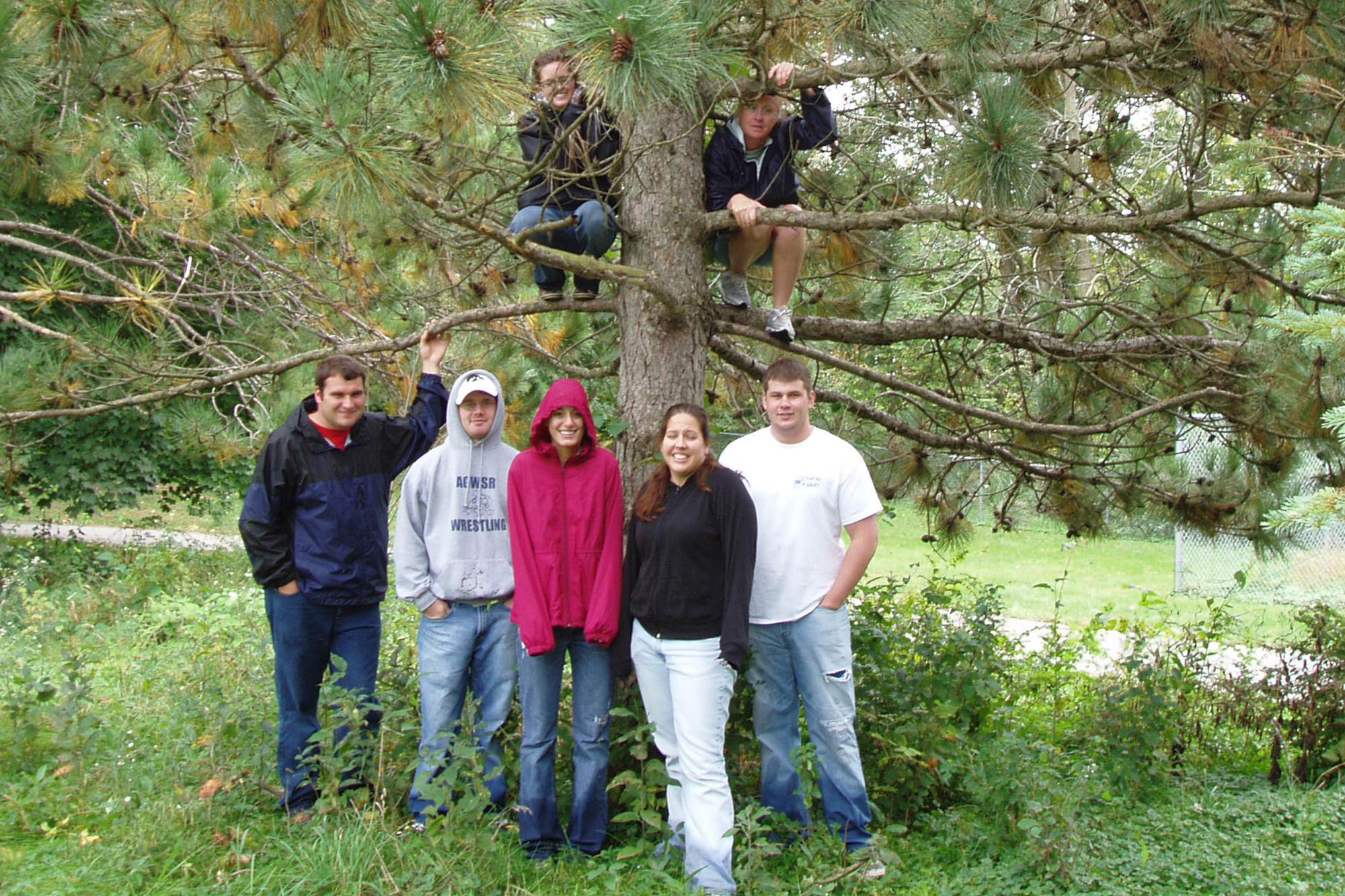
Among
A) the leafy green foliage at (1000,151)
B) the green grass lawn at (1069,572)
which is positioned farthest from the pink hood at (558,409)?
the green grass lawn at (1069,572)

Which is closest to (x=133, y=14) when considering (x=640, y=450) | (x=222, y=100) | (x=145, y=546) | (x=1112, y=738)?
(x=222, y=100)

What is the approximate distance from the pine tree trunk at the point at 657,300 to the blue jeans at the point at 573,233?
0.46ft

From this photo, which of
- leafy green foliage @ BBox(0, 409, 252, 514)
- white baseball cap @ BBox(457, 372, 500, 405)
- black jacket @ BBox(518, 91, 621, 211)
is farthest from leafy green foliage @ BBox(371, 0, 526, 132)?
leafy green foliage @ BBox(0, 409, 252, 514)

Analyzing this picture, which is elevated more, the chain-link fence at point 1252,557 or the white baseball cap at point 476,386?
the white baseball cap at point 476,386

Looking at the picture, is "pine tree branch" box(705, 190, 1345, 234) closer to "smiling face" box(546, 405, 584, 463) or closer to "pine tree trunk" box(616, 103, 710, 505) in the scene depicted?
"pine tree trunk" box(616, 103, 710, 505)

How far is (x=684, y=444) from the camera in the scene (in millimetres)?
3625

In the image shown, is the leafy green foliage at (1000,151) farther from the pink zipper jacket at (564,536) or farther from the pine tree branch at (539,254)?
the pink zipper jacket at (564,536)

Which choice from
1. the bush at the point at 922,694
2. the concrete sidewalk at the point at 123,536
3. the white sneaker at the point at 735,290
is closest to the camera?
the bush at the point at 922,694

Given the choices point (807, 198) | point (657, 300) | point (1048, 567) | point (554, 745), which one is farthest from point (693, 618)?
point (1048, 567)

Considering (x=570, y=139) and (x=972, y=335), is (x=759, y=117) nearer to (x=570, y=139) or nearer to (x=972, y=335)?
(x=570, y=139)

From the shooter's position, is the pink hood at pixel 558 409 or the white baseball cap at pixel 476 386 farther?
the white baseball cap at pixel 476 386

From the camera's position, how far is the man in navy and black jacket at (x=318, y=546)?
392 centimetres

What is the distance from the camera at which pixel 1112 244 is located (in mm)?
5090

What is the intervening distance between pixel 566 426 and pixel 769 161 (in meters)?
1.43
